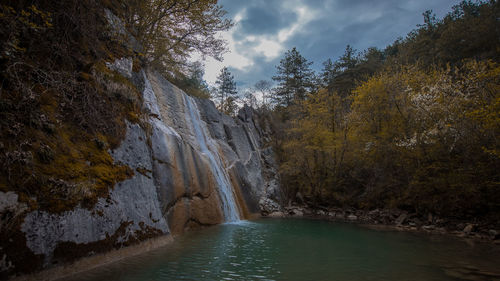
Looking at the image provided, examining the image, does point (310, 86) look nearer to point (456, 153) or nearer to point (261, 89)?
point (261, 89)

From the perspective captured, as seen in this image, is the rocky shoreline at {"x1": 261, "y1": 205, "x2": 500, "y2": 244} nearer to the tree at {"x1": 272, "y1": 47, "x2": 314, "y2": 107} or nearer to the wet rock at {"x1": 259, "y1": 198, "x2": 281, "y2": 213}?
the wet rock at {"x1": 259, "y1": 198, "x2": 281, "y2": 213}

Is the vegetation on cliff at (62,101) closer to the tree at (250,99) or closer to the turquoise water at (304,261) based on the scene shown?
the turquoise water at (304,261)

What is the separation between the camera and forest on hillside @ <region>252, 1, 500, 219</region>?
1048 centimetres

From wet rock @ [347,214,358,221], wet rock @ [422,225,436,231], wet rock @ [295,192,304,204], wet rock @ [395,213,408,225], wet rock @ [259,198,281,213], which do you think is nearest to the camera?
wet rock @ [422,225,436,231]

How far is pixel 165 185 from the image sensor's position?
29.0ft

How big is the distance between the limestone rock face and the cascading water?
0.19 feet

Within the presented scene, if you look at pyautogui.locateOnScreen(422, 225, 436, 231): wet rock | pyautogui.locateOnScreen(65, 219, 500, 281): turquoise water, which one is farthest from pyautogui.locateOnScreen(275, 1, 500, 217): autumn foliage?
pyautogui.locateOnScreen(65, 219, 500, 281): turquoise water

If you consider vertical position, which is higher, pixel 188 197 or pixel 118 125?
pixel 118 125

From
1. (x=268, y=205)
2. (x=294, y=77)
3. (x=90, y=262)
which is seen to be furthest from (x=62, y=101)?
(x=294, y=77)

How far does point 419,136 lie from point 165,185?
12473 millimetres

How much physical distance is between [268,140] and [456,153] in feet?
58.5

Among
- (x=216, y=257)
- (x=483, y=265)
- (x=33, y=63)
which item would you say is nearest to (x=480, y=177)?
(x=483, y=265)

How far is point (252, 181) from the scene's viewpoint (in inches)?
742

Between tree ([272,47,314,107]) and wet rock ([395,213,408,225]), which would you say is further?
tree ([272,47,314,107])
